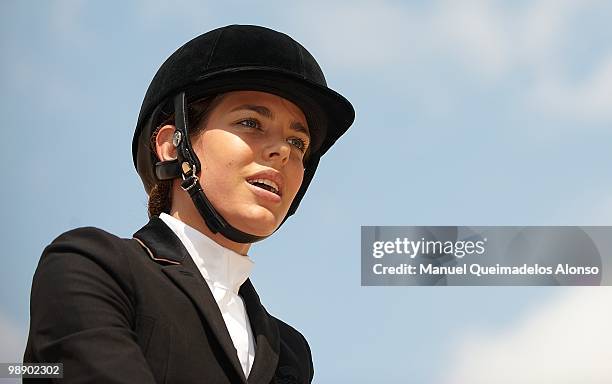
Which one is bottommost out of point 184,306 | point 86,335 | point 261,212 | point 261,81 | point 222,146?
point 86,335

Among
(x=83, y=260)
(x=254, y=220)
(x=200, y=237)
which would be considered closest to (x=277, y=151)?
(x=254, y=220)

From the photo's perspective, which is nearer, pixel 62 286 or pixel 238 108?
pixel 62 286

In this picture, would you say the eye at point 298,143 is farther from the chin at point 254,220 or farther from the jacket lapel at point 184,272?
the jacket lapel at point 184,272

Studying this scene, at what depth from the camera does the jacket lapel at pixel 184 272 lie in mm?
2295

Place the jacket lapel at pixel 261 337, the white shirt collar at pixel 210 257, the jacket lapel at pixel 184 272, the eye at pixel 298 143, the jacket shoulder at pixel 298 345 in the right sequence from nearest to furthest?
the jacket lapel at pixel 184 272 < the jacket lapel at pixel 261 337 < the white shirt collar at pixel 210 257 < the eye at pixel 298 143 < the jacket shoulder at pixel 298 345

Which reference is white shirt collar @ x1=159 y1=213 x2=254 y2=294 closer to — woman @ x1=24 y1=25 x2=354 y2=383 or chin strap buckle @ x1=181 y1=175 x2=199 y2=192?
woman @ x1=24 y1=25 x2=354 y2=383

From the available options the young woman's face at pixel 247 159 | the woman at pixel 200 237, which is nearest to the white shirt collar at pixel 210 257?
the woman at pixel 200 237

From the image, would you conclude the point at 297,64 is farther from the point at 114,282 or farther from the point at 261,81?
the point at 114,282

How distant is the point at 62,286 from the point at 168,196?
721mm

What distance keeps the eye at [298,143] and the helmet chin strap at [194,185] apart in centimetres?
30

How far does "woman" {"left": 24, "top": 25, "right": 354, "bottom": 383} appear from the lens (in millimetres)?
2047

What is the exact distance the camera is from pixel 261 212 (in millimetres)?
2484

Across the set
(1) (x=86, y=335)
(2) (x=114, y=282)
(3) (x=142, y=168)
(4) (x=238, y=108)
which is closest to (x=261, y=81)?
(4) (x=238, y=108)

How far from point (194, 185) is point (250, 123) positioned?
24 centimetres
